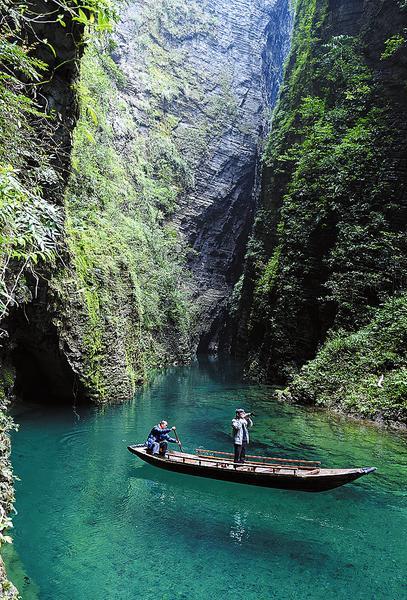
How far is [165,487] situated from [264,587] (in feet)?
14.1

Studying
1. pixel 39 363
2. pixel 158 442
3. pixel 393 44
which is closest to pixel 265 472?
pixel 158 442

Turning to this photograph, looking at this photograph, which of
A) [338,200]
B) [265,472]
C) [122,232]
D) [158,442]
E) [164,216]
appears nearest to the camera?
[265,472]

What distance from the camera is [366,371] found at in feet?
55.0

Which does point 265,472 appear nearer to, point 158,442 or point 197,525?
point 197,525

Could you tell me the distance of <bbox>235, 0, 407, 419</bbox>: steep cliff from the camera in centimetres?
1975

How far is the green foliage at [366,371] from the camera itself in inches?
598

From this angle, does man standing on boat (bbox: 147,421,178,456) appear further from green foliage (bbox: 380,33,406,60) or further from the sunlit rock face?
the sunlit rock face

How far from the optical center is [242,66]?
2053 inches

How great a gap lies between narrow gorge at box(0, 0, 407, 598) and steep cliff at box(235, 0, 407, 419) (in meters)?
0.09

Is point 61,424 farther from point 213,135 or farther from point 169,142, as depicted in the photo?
point 213,135

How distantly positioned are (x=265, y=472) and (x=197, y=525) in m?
2.03

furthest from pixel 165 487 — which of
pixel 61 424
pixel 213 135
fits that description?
pixel 213 135

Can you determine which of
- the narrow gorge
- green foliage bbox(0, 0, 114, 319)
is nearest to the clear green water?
the narrow gorge

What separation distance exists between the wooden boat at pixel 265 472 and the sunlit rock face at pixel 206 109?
3286 cm
